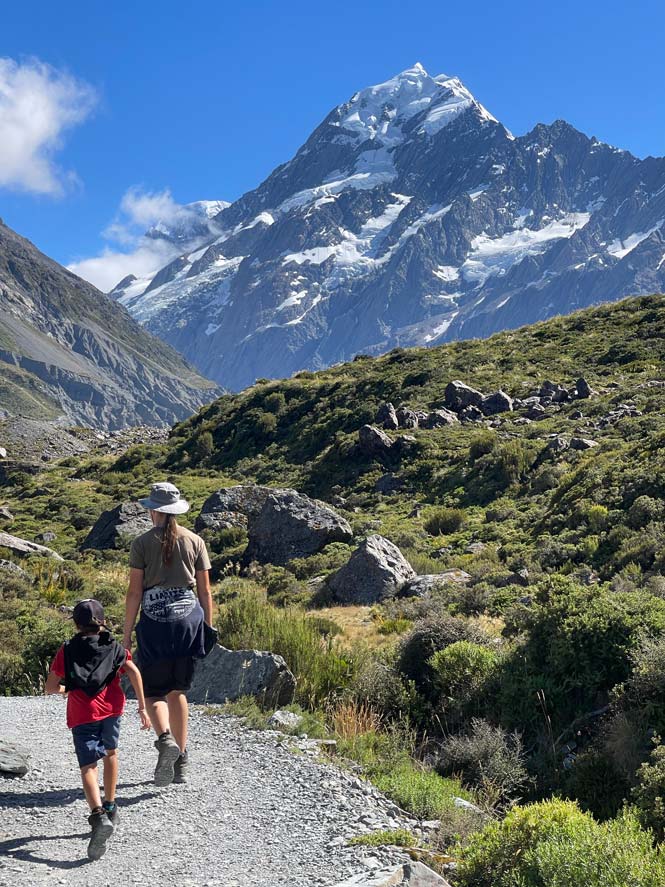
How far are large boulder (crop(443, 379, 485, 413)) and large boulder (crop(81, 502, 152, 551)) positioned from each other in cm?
1407

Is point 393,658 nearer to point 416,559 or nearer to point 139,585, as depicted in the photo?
point 139,585

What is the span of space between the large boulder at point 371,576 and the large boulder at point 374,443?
13392 millimetres

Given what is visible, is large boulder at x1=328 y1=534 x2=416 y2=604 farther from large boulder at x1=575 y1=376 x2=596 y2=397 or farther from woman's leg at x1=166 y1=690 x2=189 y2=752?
large boulder at x1=575 y1=376 x2=596 y2=397

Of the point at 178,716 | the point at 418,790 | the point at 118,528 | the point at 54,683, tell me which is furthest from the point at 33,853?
Result: the point at 118,528

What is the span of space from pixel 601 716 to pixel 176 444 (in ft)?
129

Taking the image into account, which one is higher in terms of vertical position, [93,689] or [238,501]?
[238,501]

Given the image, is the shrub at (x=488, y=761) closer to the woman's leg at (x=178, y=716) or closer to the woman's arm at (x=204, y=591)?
the woman's leg at (x=178, y=716)

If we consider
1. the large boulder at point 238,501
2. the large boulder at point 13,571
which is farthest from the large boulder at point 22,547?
the large boulder at point 238,501

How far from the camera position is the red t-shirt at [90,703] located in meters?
4.64

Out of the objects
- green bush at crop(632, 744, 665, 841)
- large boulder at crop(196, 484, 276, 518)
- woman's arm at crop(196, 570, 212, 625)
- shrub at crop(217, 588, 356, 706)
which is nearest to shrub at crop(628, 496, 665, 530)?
shrub at crop(217, 588, 356, 706)

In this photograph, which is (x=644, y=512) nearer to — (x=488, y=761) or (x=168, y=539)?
(x=488, y=761)

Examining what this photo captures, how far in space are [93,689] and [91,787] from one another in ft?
1.86

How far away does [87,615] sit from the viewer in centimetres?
473

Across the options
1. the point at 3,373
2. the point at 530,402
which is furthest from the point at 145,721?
the point at 3,373
